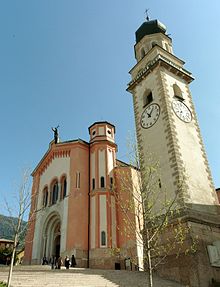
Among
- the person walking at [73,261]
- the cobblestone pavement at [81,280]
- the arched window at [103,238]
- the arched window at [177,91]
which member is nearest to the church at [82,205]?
the arched window at [103,238]

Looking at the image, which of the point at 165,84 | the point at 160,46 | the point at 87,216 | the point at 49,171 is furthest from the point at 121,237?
the point at 160,46

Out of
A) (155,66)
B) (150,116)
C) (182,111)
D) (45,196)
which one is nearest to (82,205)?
(45,196)

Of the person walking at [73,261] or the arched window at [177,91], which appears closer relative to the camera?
the person walking at [73,261]

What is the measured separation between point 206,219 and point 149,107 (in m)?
10.4

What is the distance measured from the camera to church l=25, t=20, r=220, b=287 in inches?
688

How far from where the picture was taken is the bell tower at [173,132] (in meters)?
17.4

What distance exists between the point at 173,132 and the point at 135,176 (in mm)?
8053

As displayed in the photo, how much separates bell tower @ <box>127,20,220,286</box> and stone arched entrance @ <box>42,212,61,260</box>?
12.6 meters

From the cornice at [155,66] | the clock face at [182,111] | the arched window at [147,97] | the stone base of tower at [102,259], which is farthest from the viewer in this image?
the arched window at [147,97]

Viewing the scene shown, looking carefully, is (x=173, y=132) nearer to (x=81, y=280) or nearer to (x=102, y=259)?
(x=81, y=280)

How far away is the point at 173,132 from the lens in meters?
20.9

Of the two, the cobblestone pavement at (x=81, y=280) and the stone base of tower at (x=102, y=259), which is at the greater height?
the stone base of tower at (x=102, y=259)

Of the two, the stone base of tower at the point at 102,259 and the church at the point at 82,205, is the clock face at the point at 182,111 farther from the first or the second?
the stone base of tower at the point at 102,259

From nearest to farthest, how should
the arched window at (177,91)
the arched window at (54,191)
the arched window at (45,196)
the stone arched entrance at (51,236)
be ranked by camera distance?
the arched window at (177,91) → the stone arched entrance at (51,236) → the arched window at (54,191) → the arched window at (45,196)
